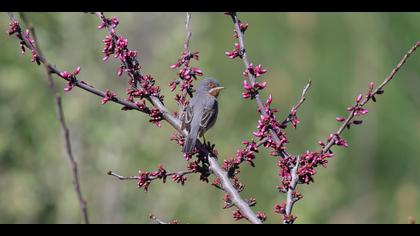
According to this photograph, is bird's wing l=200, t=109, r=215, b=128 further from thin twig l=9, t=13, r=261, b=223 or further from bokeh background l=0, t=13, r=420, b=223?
bokeh background l=0, t=13, r=420, b=223

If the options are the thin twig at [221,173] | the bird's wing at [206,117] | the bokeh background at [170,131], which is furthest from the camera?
the bokeh background at [170,131]

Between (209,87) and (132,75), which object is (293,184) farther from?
(209,87)

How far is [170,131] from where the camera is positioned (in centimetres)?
1275

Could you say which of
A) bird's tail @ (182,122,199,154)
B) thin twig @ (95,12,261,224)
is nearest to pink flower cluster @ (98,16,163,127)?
thin twig @ (95,12,261,224)

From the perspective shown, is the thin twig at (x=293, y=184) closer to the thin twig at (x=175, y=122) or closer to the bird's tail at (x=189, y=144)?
the thin twig at (x=175, y=122)

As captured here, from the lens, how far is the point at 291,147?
11.7 m

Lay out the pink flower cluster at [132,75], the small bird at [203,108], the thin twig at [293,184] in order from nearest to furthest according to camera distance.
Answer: the thin twig at [293,184], the pink flower cluster at [132,75], the small bird at [203,108]

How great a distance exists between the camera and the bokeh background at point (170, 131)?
11766 millimetres

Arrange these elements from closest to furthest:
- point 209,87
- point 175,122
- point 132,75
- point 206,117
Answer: point 175,122 < point 132,75 < point 206,117 < point 209,87

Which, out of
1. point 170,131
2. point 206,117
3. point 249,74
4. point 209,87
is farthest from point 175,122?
point 170,131

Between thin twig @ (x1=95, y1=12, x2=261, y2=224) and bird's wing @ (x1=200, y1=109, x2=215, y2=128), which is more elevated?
bird's wing @ (x1=200, y1=109, x2=215, y2=128)

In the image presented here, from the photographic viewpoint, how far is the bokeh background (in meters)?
11.8

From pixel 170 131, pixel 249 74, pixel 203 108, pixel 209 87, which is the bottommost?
pixel 249 74

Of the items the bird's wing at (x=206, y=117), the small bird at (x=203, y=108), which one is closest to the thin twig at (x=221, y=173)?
the small bird at (x=203, y=108)
